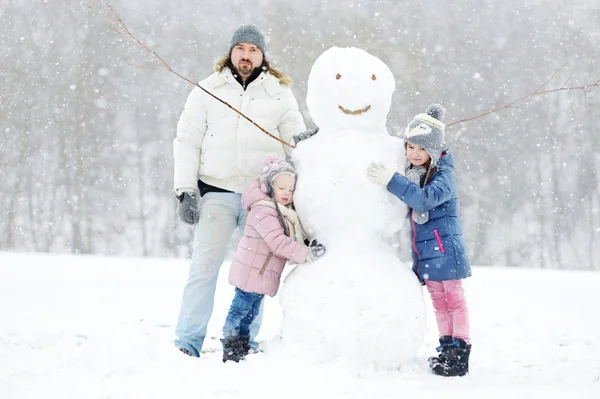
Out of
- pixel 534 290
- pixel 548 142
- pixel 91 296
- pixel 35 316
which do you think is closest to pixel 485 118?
pixel 548 142

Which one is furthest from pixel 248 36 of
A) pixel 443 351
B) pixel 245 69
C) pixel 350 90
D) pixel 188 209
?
pixel 443 351

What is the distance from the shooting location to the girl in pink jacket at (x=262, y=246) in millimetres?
3410

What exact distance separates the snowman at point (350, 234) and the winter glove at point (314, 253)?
0.03 meters

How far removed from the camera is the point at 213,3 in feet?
48.9

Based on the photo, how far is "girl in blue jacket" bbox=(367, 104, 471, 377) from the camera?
3318mm

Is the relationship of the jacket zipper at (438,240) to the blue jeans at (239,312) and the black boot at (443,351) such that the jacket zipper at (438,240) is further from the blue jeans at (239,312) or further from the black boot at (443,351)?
the blue jeans at (239,312)

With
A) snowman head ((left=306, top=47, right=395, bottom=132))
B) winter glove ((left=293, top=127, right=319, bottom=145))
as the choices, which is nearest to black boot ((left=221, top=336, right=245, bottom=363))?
winter glove ((left=293, top=127, right=319, bottom=145))

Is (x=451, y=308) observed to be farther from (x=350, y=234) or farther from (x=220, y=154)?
(x=220, y=154)

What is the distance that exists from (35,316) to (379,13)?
37.2 ft

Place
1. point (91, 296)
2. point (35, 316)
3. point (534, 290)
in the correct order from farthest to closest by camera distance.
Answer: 1. point (534, 290)
2. point (91, 296)
3. point (35, 316)

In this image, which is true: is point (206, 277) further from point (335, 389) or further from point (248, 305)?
point (335, 389)

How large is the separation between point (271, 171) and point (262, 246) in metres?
0.43

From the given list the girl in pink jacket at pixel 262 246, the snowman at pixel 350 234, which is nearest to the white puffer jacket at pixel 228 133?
the girl in pink jacket at pixel 262 246

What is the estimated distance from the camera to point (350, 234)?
130 inches
